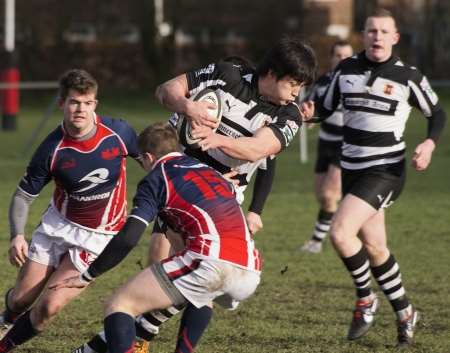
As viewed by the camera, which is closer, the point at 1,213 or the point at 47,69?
the point at 1,213

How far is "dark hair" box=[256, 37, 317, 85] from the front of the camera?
6098 millimetres

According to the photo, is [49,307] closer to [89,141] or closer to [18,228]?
[18,228]

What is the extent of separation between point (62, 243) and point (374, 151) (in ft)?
8.05

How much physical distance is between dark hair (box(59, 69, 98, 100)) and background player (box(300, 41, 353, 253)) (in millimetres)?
5031

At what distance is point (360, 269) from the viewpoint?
7773mm

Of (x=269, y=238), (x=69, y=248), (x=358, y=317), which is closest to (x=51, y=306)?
(x=69, y=248)

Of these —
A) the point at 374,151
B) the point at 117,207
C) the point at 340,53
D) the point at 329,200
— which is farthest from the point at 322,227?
the point at 117,207

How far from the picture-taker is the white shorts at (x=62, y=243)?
6.64m

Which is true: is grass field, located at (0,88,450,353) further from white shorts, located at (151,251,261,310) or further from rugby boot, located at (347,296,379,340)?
white shorts, located at (151,251,261,310)

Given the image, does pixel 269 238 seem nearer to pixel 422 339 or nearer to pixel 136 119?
pixel 422 339

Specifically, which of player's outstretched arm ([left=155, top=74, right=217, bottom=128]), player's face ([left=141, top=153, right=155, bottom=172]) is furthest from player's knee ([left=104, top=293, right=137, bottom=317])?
player's outstretched arm ([left=155, top=74, right=217, bottom=128])

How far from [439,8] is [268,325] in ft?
127

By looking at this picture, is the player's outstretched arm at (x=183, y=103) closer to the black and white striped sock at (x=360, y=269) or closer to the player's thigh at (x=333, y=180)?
the black and white striped sock at (x=360, y=269)

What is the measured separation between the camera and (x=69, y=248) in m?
6.69
